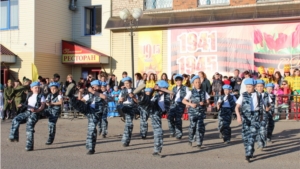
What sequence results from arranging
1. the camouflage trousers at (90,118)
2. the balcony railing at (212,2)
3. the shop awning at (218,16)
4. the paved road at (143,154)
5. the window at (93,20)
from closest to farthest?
1. the paved road at (143,154)
2. the camouflage trousers at (90,118)
3. the shop awning at (218,16)
4. the balcony railing at (212,2)
5. the window at (93,20)

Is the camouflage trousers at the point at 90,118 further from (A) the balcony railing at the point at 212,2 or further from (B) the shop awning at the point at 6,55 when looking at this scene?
(B) the shop awning at the point at 6,55

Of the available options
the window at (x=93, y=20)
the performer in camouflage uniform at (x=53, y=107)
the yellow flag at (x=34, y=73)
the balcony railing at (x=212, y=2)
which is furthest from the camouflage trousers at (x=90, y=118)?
the window at (x=93, y=20)

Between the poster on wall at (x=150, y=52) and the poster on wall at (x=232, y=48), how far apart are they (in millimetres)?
605

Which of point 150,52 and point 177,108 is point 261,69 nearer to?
point 150,52

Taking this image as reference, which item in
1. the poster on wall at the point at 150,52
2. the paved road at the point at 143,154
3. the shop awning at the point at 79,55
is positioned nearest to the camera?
the paved road at the point at 143,154

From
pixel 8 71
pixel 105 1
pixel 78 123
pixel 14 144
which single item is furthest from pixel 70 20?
pixel 14 144

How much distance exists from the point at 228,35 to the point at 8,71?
440 inches

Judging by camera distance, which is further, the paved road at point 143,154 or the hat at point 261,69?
the hat at point 261,69

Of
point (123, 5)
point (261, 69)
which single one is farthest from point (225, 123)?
point (123, 5)

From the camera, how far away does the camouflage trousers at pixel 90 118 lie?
974cm

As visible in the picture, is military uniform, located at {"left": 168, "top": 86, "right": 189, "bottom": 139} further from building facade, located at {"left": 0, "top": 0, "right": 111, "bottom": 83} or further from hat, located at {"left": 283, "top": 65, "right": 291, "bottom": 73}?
building facade, located at {"left": 0, "top": 0, "right": 111, "bottom": 83}

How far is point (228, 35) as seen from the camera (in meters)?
19.3

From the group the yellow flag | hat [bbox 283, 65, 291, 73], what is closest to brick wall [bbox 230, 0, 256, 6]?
hat [bbox 283, 65, 291, 73]

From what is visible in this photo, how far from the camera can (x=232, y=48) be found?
63.2 ft
